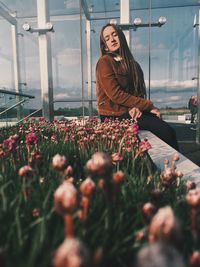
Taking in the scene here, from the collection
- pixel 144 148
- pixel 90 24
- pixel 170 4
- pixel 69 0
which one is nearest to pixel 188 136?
pixel 170 4

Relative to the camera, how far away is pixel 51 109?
20.6 ft

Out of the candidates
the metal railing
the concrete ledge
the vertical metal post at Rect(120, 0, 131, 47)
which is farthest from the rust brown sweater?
the vertical metal post at Rect(120, 0, 131, 47)

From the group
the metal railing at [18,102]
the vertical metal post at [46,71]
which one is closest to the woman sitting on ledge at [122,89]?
the metal railing at [18,102]

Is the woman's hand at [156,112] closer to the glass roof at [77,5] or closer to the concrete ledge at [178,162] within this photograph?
the concrete ledge at [178,162]

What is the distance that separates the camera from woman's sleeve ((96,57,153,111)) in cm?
234

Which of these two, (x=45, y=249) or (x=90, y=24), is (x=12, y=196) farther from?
(x=90, y=24)

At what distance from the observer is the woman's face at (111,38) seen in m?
2.59

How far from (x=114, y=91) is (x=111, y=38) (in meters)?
0.58

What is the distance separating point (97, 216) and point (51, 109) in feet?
19.0

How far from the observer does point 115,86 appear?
2.34 meters

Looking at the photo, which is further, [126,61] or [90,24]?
[90,24]

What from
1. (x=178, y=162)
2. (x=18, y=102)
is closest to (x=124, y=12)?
(x=18, y=102)

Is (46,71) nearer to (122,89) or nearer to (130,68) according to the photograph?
(130,68)

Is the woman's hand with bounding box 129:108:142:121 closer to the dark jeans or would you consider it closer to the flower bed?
the dark jeans
